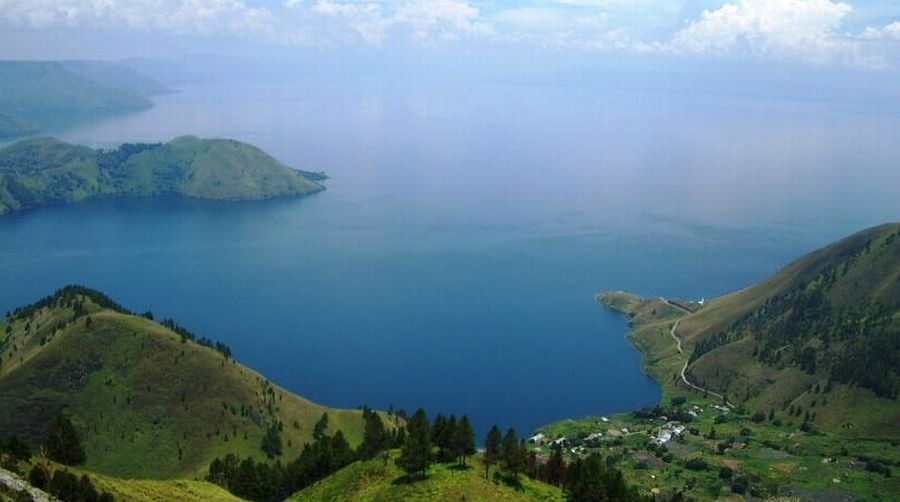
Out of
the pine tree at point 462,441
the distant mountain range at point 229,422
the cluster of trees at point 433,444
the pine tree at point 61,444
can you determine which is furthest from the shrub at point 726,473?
the pine tree at point 61,444

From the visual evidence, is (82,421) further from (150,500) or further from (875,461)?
(875,461)

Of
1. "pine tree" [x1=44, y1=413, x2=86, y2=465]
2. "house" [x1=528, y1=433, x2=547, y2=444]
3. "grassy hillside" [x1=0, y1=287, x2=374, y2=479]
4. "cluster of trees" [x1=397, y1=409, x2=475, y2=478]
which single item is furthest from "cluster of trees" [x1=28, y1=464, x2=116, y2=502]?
"house" [x1=528, y1=433, x2=547, y2=444]

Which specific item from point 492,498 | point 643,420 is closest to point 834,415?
point 643,420

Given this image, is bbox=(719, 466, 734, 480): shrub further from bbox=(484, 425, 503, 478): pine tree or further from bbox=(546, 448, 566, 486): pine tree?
bbox=(484, 425, 503, 478): pine tree

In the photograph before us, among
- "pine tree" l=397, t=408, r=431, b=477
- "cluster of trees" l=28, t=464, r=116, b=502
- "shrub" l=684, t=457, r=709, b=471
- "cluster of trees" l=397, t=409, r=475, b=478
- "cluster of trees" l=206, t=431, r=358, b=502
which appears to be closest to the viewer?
"cluster of trees" l=28, t=464, r=116, b=502

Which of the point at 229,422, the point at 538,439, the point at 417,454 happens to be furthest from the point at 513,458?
the point at 538,439

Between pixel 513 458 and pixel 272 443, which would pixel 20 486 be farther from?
pixel 272 443
